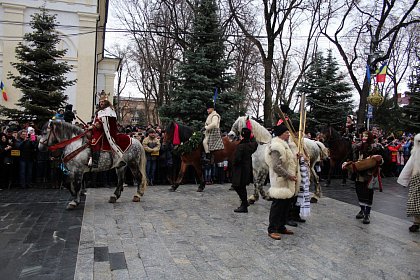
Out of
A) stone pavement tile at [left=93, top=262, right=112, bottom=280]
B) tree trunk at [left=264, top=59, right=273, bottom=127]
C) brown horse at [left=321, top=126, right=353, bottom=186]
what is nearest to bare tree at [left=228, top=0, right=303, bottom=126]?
tree trunk at [left=264, top=59, right=273, bottom=127]

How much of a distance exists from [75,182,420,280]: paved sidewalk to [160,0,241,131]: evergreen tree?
738 cm

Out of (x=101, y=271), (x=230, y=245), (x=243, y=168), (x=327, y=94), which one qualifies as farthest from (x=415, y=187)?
(x=327, y=94)

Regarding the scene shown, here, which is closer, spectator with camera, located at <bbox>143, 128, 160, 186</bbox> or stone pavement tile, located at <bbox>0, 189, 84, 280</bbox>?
stone pavement tile, located at <bbox>0, 189, 84, 280</bbox>

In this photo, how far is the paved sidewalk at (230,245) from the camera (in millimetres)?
4973

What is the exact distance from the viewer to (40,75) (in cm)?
1523

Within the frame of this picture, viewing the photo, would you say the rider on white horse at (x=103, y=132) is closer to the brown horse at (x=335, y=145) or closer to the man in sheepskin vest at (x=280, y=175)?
the man in sheepskin vest at (x=280, y=175)

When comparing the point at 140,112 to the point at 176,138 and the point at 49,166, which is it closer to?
the point at 49,166

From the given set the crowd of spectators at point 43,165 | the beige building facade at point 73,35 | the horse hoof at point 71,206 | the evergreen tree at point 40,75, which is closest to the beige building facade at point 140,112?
the beige building facade at point 73,35

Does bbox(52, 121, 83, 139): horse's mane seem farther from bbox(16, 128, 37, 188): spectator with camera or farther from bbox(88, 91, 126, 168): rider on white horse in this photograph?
bbox(16, 128, 37, 188): spectator with camera

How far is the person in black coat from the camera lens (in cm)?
839

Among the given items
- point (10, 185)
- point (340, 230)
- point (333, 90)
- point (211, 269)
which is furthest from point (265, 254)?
point (333, 90)

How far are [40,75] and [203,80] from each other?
674 centimetres

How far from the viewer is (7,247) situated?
18.9 ft

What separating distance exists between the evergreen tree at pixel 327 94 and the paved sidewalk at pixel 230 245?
14.9 m
